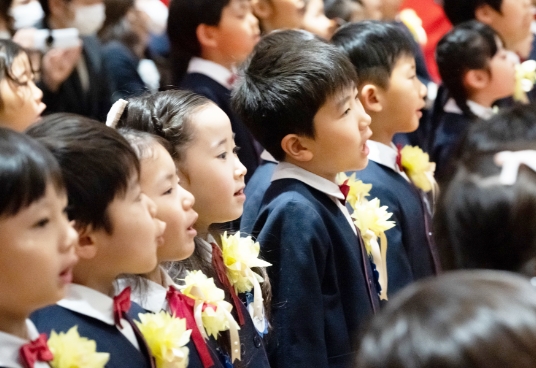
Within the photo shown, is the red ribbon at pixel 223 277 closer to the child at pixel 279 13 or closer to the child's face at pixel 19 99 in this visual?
the child's face at pixel 19 99

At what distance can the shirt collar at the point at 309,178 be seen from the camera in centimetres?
199

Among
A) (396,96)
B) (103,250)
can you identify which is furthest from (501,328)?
(396,96)

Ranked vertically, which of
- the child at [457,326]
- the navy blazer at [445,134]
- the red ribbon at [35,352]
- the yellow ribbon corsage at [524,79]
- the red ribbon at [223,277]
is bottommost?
the navy blazer at [445,134]

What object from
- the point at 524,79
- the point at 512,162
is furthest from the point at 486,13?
the point at 512,162

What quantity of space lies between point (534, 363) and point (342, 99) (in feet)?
4.05

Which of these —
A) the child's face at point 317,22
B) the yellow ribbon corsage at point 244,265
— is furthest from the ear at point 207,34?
the yellow ribbon corsage at point 244,265

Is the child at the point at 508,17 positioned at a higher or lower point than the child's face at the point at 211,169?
lower

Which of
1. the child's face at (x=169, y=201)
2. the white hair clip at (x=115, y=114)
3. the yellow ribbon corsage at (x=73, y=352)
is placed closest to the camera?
the yellow ribbon corsage at (x=73, y=352)

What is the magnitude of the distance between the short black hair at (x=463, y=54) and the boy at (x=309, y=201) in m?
1.22

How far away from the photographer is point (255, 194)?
2.27 m

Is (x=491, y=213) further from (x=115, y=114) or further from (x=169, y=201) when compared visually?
(x=115, y=114)

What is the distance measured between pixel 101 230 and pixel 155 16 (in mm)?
2338

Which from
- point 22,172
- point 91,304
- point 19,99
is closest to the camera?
point 22,172

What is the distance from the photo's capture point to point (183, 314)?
1.61 meters
